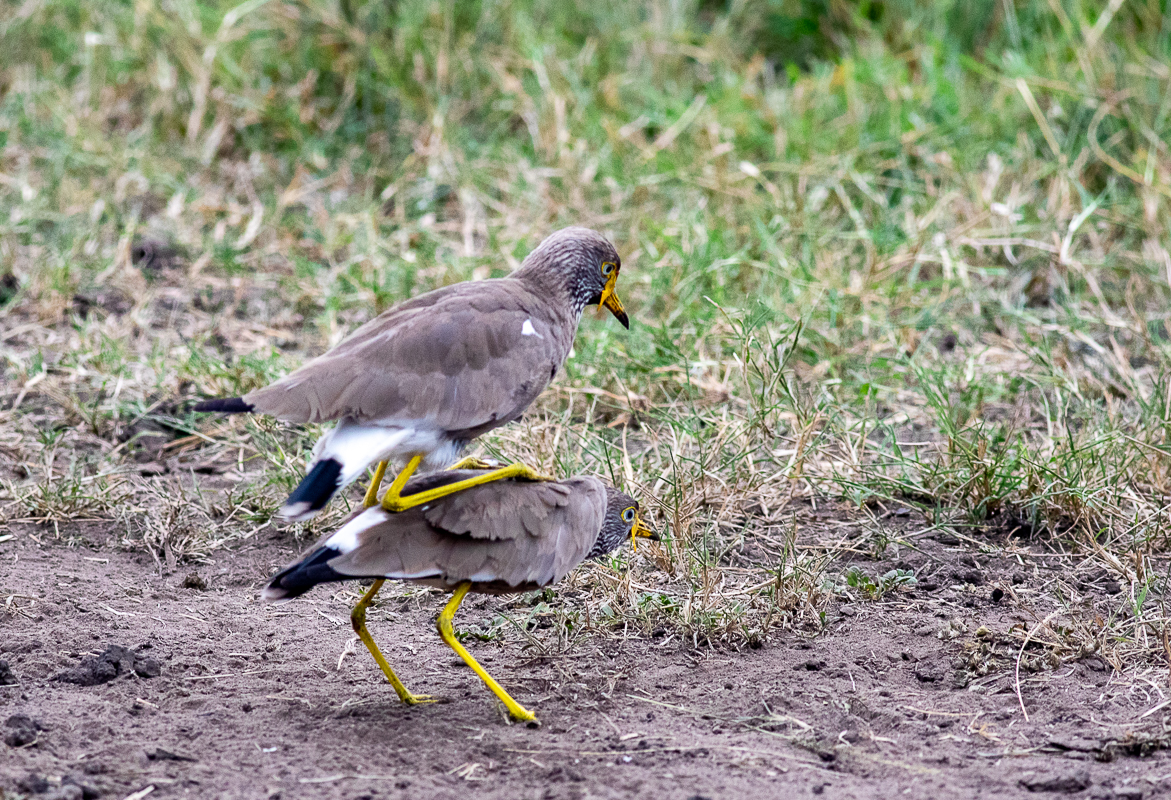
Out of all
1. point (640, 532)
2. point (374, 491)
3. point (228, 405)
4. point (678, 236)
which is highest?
point (228, 405)

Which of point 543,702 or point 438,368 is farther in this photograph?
point 438,368

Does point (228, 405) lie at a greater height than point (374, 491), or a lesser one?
greater

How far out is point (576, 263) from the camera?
402 centimetres

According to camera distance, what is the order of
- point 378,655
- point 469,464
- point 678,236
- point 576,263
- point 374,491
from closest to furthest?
point 378,655
point 374,491
point 469,464
point 576,263
point 678,236

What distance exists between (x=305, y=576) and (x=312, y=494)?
20cm

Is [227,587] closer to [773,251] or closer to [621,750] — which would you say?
[621,750]

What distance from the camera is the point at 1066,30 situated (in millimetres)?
7172

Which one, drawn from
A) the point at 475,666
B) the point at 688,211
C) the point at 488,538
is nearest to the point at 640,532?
the point at 488,538

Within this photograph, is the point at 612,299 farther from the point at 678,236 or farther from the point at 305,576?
the point at 678,236

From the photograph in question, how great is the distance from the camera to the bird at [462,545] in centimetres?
315

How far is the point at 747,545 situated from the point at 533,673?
1019 millimetres

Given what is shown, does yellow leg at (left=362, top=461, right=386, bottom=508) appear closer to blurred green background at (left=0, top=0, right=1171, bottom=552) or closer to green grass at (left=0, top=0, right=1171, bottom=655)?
green grass at (left=0, top=0, right=1171, bottom=655)

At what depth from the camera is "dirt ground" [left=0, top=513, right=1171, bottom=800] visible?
9.52ft

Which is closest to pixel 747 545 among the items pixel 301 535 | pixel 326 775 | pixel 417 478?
pixel 417 478
